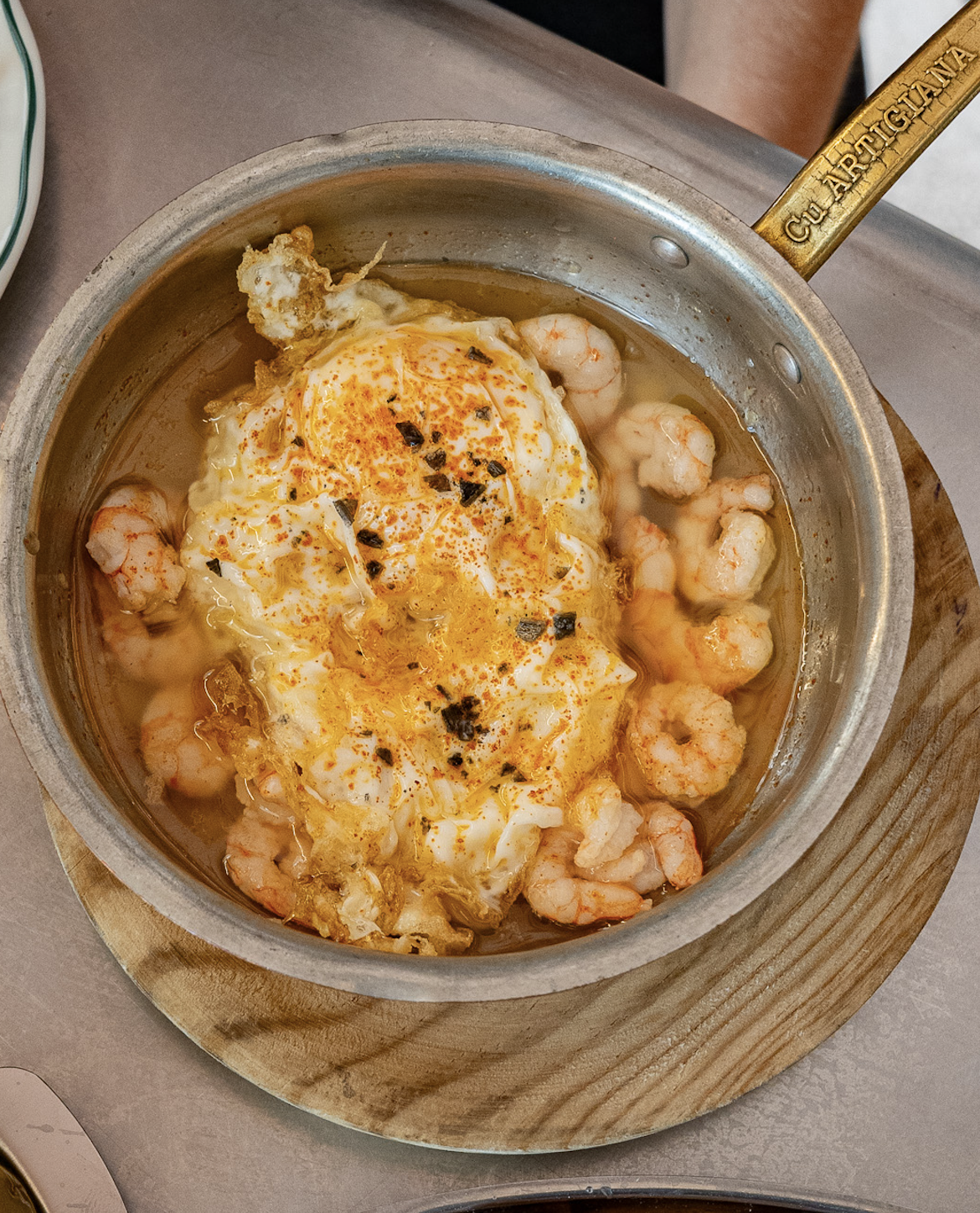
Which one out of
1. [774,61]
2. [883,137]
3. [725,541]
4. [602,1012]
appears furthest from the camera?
[774,61]

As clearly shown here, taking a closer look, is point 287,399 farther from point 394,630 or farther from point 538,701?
point 538,701

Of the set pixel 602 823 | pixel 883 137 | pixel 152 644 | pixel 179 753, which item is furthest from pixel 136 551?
pixel 883 137

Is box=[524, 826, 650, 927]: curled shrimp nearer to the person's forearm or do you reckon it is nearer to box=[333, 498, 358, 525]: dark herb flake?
box=[333, 498, 358, 525]: dark herb flake

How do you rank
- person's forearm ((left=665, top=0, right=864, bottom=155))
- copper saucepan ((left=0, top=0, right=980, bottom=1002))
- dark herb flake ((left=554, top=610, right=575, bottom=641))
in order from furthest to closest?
person's forearm ((left=665, top=0, right=864, bottom=155))
dark herb flake ((left=554, top=610, right=575, bottom=641))
copper saucepan ((left=0, top=0, right=980, bottom=1002))

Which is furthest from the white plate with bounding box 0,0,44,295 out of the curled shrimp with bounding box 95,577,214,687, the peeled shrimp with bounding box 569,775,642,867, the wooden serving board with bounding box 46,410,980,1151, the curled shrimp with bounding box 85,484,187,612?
the peeled shrimp with bounding box 569,775,642,867

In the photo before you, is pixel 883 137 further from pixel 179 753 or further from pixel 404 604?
pixel 179 753
